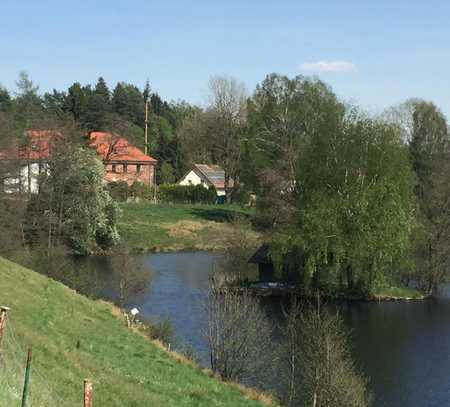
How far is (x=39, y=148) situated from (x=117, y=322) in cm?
3301

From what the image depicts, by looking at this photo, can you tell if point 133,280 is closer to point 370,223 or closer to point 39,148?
point 370,223

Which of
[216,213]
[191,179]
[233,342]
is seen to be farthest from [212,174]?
[233,342]

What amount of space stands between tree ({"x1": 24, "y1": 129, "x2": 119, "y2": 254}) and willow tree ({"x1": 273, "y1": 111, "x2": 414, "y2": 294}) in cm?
1794

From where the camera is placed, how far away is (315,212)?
44.3 meters

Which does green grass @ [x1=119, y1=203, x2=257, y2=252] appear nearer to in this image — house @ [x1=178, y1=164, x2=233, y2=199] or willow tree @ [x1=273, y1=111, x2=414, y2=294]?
house @ [x1=178, y1=164, x2=233, y2=199]

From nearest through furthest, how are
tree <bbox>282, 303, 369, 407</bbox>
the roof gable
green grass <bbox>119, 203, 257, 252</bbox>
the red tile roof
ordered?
tree <bbox>282, 303, 369, 407</bbox> → green grass <bbox>119, 203, 257, 252</bbox> → the red tile roof → the roof gable

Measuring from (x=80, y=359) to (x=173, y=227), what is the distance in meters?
53.4

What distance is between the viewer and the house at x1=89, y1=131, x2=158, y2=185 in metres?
78.1

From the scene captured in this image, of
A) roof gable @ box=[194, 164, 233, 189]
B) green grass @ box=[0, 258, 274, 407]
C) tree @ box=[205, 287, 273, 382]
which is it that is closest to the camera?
green grass @ box=[0, 258, 274, 407]

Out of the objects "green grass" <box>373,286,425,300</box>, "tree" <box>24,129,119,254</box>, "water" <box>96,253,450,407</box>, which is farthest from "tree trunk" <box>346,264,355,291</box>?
"tree" <box>24,129,119,254</box>

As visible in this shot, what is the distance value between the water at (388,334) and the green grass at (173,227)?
50.2 ft

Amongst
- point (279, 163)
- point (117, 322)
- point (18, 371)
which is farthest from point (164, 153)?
point (18, 371)

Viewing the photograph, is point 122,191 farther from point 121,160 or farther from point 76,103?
point 76,103

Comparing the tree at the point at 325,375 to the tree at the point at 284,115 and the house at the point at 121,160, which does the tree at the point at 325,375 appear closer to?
the tree at the point at 284,115
